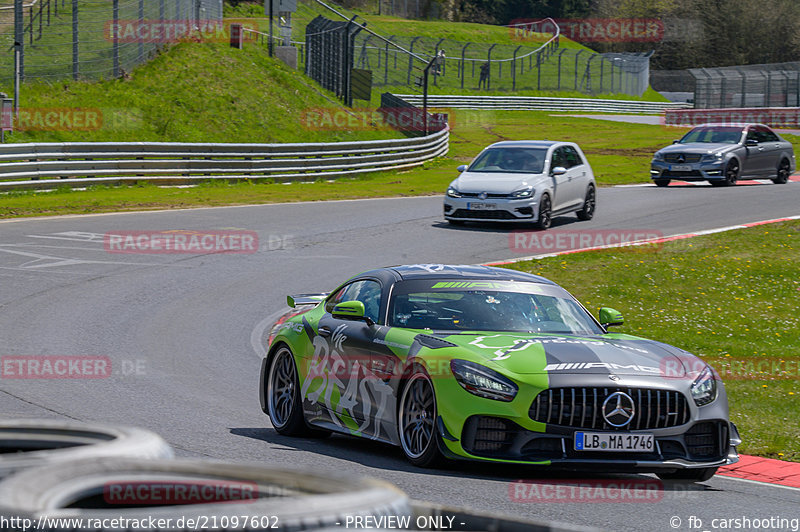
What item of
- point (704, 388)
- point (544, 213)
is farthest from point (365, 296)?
point (544, 213)

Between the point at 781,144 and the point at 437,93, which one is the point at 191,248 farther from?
the point at 437,93

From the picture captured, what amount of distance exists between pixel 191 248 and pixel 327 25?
25.0m

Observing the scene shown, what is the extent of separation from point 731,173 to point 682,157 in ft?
4.82

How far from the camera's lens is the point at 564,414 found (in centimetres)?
762

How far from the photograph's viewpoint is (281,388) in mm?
9938

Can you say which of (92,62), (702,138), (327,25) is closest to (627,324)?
(702,138)

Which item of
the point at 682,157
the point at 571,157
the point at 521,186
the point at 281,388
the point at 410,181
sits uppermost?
the point at 571,157

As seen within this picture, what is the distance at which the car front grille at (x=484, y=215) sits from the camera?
23.7 m

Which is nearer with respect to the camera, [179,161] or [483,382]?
[483,382]

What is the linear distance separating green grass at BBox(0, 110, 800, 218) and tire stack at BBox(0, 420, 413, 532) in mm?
21006

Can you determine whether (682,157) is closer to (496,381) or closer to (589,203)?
(589,203)

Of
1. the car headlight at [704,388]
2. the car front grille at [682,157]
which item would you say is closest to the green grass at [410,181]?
the car front grille at [682,157]

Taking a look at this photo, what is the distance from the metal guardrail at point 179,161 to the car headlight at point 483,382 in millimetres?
20721

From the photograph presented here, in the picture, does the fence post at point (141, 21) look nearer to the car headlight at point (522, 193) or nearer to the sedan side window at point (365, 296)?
the car headlight at point (522, 193)
